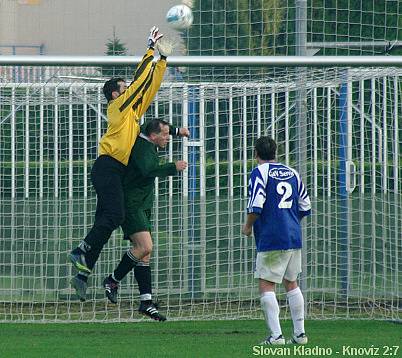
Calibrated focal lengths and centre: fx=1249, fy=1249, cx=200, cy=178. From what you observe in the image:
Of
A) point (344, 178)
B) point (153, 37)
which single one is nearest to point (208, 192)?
point (344, 178)

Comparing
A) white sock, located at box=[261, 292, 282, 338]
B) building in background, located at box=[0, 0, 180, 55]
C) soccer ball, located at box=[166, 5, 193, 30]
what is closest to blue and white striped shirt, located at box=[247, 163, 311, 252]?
white sock, located at box=[261, 292, 282, 338]

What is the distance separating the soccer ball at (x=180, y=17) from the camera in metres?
12.0

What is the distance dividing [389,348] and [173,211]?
4150 mm

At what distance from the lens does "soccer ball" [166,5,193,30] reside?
1199 cm

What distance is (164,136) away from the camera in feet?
35.3

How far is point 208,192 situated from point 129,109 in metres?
3.01

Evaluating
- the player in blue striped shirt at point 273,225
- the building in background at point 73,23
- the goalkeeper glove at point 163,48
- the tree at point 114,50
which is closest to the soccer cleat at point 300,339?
the player in blue striped shirt at point 273,225

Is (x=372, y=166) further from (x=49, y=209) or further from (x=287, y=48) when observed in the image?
(x=49, y=209)

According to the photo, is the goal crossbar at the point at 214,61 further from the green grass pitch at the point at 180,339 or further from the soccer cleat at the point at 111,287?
the green grass pitch at the point at 180,339

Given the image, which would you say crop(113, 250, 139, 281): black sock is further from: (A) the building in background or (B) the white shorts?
(A) the building in background

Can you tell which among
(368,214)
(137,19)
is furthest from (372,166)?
(137,19)

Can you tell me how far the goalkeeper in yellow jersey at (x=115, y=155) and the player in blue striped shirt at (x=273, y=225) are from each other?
48.7 inches

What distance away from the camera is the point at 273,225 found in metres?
9.79

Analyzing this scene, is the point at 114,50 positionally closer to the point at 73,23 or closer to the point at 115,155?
the point at 73,23
